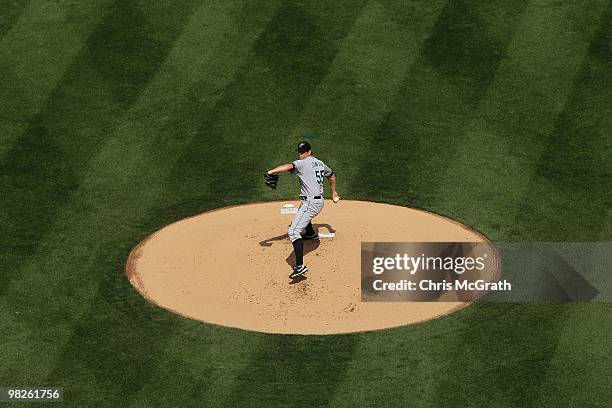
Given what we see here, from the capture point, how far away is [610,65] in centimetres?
2566

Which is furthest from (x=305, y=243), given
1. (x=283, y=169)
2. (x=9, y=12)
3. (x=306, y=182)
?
(x=9, y=12)

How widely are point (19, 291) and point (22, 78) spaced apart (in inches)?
286

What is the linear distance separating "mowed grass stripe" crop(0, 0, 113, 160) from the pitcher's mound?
4834 millimetres

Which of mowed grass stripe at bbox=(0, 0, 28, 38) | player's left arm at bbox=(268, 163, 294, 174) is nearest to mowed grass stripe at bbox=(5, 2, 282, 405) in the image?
player's left arm at bbox=(268, 163, 294, 174)

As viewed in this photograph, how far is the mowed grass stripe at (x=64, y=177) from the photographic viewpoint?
1867cm

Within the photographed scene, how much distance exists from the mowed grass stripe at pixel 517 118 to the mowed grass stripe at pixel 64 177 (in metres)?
5.82

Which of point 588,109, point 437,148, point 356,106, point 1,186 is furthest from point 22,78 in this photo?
point 588,109

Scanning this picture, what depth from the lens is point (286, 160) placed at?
23531mm

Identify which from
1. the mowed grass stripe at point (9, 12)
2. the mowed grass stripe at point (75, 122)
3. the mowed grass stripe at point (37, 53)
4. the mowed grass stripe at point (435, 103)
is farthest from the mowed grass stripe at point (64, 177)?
the mowed grass stripe at point (435, 103)

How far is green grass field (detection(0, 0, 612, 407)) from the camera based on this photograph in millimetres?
16906

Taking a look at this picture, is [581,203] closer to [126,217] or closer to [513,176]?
[513,176]

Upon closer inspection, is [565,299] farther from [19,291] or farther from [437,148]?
[19,291]

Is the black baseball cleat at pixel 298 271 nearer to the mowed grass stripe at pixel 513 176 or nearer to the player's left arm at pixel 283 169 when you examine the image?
the player's left arm at pixel 283 169

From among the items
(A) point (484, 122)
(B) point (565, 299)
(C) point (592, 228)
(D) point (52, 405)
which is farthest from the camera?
(A) point (484, 122)
